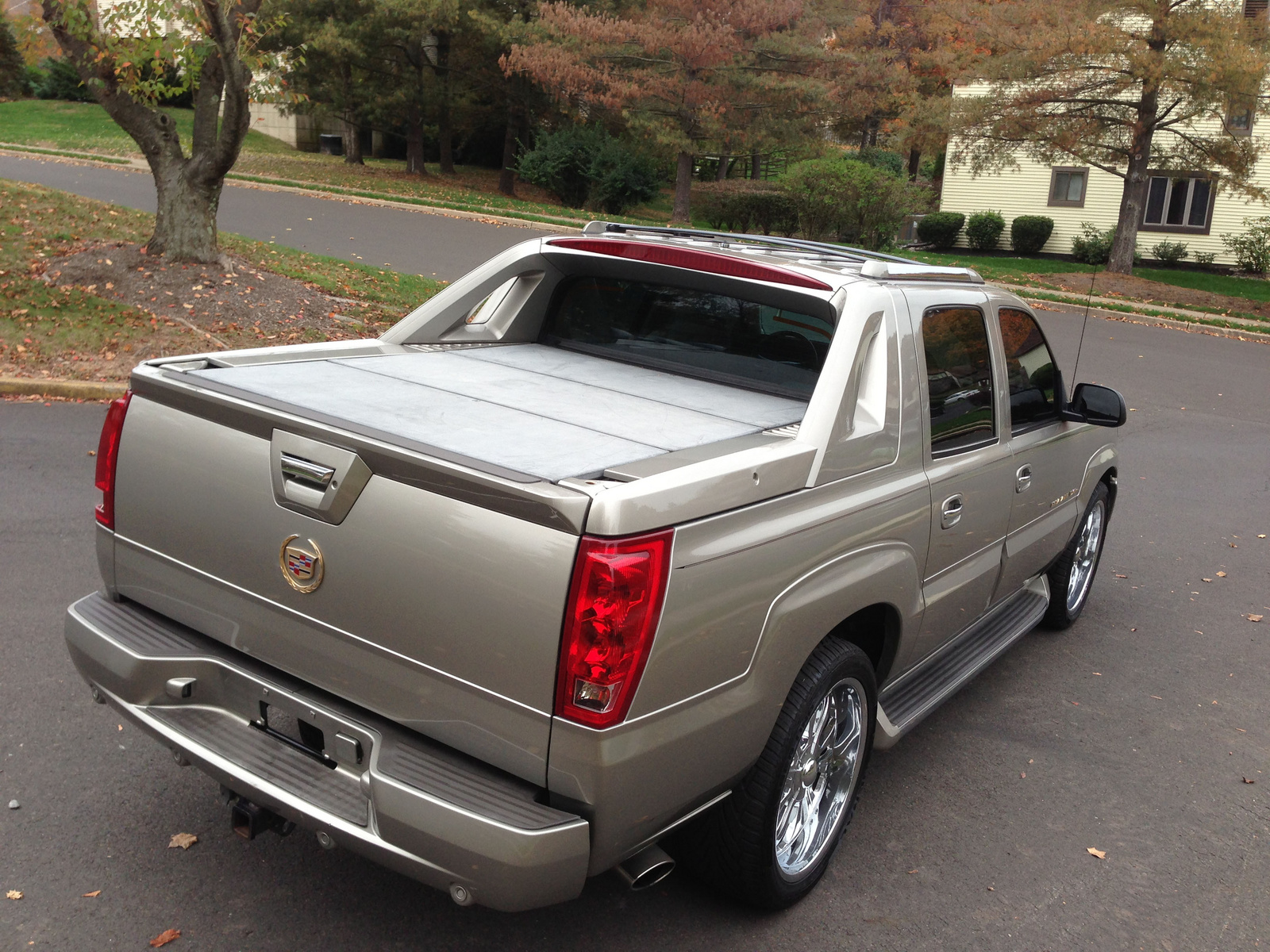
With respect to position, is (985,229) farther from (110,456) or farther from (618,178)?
(110,456)

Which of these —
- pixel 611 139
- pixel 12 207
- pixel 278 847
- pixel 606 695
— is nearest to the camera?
pixel 606 695

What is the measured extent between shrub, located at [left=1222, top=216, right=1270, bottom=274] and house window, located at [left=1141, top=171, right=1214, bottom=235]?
3.89ft

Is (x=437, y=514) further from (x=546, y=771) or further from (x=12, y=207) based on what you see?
(x=12, y=207)

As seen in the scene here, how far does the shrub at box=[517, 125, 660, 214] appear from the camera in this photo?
97.9ft

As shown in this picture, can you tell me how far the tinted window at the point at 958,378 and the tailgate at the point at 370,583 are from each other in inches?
75.3

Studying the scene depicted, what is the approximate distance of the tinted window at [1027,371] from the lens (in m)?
4.70

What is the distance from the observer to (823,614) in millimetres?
3172

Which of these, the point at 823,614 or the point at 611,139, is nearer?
the point at 823,614

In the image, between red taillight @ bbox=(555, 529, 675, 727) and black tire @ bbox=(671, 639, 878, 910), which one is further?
black tire @ bbox=(671, 639, 878, 910)

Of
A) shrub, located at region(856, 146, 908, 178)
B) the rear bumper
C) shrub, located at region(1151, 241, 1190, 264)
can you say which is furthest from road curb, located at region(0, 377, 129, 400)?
shrub, located at region(856, 146, 908, 178)

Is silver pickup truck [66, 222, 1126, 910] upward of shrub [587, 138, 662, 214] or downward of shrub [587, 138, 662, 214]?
downward

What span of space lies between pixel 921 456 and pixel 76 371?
27.2 feet

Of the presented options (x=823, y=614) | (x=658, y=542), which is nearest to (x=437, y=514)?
(x=658, y=542)

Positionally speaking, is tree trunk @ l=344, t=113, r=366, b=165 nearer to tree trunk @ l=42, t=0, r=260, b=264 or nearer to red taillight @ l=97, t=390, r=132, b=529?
tree trunk @ l=42, t=0, r=260, b=264
